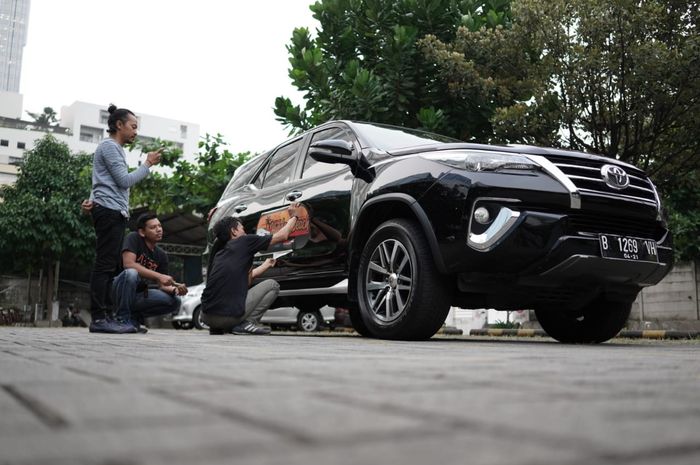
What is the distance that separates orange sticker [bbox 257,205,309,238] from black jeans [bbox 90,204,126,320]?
1.28m

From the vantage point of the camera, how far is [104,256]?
664cm

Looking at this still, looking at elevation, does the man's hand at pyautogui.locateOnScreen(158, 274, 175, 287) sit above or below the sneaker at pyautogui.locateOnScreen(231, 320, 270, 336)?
above

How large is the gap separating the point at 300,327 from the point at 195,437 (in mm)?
17846

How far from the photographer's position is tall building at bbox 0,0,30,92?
16212 cm

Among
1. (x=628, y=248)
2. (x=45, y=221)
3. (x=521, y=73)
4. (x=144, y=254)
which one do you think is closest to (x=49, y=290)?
(x=45, y=221)

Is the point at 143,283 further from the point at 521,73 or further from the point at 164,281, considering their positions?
the point at 521,73

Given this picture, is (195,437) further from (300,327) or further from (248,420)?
(300,327)

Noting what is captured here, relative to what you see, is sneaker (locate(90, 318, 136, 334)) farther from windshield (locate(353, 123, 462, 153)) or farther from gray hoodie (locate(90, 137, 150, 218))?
windshield (locate(353, 123, 462, 153))

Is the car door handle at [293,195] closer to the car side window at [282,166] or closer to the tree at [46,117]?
the car side window at [282,166]

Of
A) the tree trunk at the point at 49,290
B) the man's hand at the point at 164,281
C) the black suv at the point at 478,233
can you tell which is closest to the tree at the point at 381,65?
the man's hand at the point at 164,281

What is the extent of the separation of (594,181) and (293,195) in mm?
2626

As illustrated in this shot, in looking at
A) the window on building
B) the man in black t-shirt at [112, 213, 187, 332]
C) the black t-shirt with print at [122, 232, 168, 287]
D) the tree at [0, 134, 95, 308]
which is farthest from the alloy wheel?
the window on building

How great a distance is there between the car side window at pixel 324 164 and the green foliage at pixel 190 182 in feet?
37.3

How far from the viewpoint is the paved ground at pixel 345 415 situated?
1132 mm
